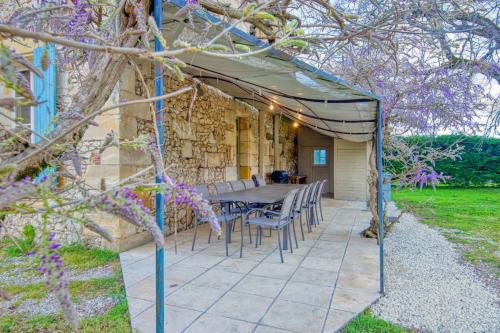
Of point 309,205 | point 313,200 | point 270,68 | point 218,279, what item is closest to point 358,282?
point 218,279

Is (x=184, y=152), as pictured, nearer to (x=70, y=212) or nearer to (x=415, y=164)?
(x=415, y=164)

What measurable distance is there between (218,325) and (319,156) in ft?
35.5

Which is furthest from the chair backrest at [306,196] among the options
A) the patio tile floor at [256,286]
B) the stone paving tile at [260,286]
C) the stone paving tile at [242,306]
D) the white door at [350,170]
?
the white door at [350,170]

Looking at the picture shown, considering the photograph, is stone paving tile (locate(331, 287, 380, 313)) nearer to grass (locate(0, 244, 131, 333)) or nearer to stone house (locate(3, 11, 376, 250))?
stone house (locate(3, 11, 376, 250))

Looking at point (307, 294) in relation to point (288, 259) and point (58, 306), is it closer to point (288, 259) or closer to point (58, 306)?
point (288, 259)

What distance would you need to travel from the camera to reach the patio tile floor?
243 centimetres

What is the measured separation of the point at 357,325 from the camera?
7.94ft

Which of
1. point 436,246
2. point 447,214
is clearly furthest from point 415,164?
point 447,214

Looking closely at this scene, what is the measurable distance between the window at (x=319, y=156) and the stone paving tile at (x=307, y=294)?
9.75 metres

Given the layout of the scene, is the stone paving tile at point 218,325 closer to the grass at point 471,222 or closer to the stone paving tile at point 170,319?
the stone paving tile at point 170,319

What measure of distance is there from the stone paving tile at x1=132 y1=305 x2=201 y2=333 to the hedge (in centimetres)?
1399

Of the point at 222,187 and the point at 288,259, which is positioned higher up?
the point at 222,187

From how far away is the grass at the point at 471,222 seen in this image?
177 inches

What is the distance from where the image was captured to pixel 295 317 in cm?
249
